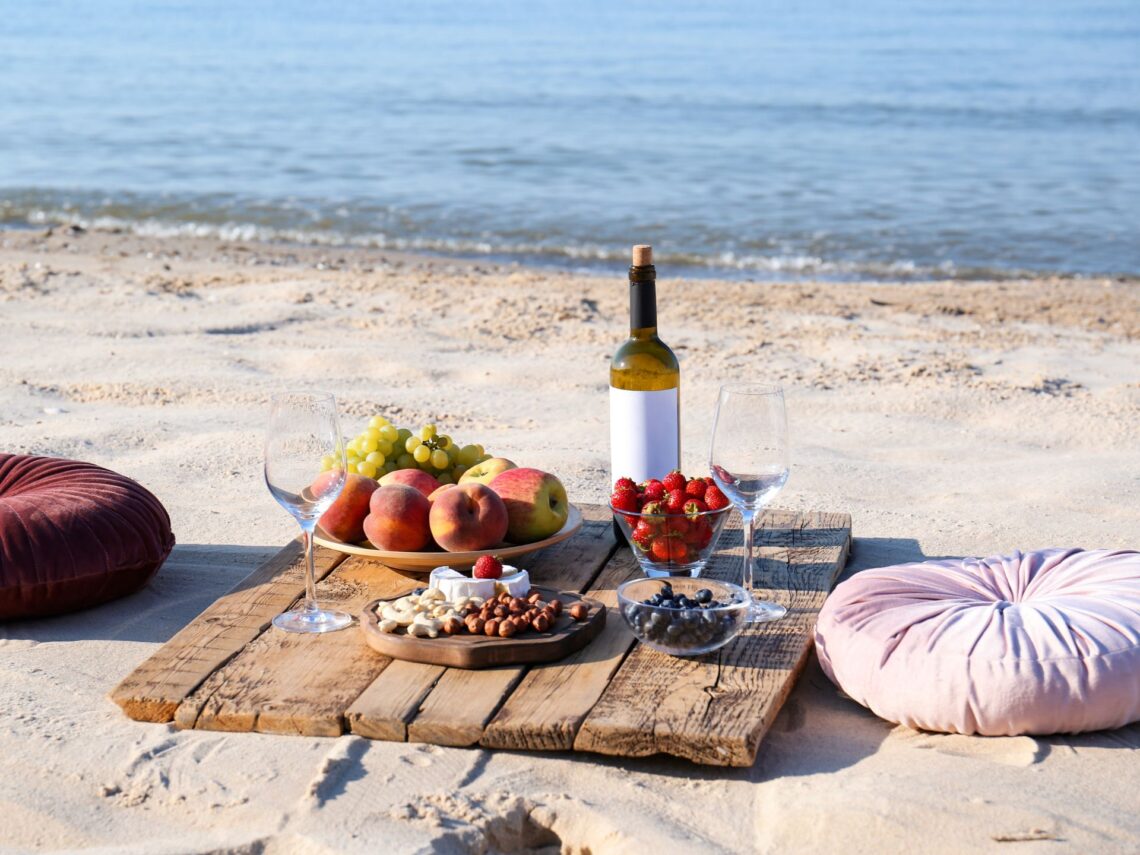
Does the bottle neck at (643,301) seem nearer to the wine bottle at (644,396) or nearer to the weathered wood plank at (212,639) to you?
the wine bottle at (644,396)

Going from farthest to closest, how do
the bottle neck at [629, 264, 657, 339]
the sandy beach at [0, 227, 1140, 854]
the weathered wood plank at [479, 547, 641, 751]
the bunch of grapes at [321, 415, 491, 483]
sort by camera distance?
1. the bunch of grapes at [321, 415, 491, 483]
2. the bottle neck at [629, 264, 657, 339]
3. the weathered wood plank at [479, 547, 641, 751]
4. the sandy beach at [0, 227, 1140, 854]

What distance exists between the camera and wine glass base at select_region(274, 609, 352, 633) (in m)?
3.28

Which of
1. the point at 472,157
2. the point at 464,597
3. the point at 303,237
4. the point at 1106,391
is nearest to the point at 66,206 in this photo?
the point at 303,237

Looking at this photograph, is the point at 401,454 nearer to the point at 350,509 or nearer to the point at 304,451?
the point at 350,509

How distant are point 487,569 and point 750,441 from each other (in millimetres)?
701

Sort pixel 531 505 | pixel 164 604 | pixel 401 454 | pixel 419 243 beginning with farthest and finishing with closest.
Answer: pixel 419 243 < pixel 164 604 < pixel 401 454 < pixel 531 505

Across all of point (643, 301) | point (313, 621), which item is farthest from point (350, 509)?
point (643, 301)

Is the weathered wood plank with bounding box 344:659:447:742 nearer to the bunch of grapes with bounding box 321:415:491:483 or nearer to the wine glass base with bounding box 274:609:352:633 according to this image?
the wine glass base with bounding box 274:609:352:633

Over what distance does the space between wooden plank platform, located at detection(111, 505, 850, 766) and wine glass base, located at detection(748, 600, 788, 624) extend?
0.09 feet

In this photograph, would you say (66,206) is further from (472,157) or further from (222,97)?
(222,97)

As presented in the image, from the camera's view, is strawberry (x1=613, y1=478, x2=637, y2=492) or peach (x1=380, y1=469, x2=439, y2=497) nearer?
strawberry (x1=613, y1=478, x2=637, y2=492)

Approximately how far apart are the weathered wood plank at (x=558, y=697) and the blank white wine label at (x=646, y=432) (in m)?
0.44

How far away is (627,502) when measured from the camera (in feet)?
11.0

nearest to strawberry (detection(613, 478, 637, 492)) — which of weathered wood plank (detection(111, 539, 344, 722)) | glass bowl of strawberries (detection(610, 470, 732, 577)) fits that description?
glass bowl of strawberries (detection(610, 470, 732, 577))
